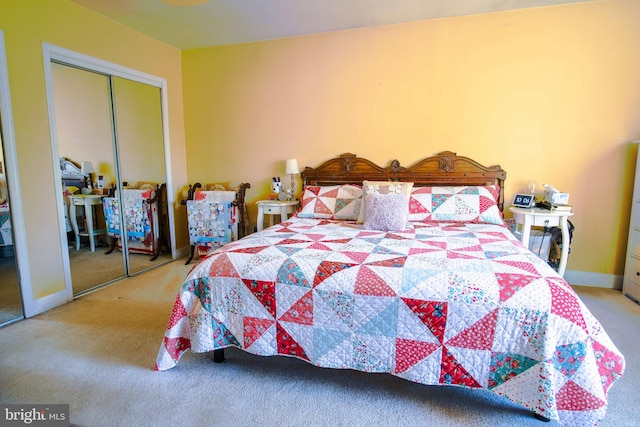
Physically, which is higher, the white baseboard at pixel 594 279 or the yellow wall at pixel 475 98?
the yellow wall at pixel 475 98

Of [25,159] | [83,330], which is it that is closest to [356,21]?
[25,159]

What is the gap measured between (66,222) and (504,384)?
10.8 ft

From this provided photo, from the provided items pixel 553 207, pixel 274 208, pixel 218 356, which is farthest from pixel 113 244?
pixel 553 207

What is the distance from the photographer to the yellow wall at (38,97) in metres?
2.48

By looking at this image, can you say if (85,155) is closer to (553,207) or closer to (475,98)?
(475,98)

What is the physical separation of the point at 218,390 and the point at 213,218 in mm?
2238

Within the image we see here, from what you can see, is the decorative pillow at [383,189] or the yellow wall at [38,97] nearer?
the yellow wall at [38,97]

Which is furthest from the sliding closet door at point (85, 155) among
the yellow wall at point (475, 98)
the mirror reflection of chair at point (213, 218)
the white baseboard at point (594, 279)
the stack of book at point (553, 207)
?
the white baseboard at point (594, 279)

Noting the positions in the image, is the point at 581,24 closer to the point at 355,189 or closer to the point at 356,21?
the point at 356,21

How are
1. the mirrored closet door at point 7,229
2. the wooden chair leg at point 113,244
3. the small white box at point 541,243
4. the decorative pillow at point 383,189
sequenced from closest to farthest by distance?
the mirrored closet door at point 7,229 → the decorative pillow at point 383,189 → the small white box at point 541,243 → the wooden chair leg at point 113,244

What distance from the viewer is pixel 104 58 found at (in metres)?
3.14

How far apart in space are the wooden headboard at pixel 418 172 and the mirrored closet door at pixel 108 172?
169 centimetres

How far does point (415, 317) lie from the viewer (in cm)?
158

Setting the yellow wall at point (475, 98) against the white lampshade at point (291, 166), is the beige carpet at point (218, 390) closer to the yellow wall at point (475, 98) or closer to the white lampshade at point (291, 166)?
the yellow wall at point (475, 98)
